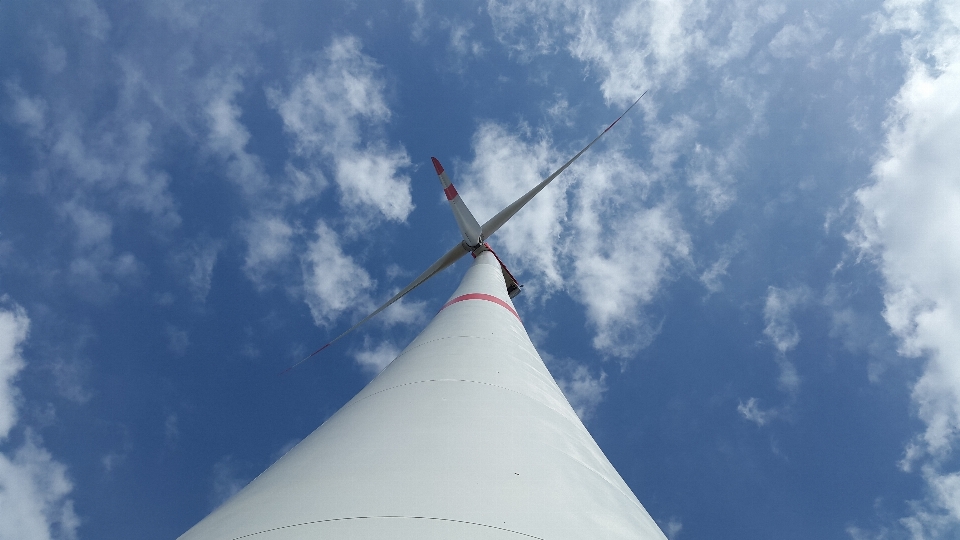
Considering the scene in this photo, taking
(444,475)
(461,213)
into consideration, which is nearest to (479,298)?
(444,475)

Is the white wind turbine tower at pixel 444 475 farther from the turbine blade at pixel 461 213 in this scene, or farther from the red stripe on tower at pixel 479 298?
the turbine blade at pixel 461 213

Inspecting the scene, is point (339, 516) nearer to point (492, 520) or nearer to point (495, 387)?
point (492, 520)

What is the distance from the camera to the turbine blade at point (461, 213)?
25.9m

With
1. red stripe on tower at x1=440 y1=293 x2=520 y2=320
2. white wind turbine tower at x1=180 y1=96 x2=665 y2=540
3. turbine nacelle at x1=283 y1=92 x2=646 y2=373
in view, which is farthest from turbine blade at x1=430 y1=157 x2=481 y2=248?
white wind turbine tower at x1=180 y1=96 x2=665 y2=540

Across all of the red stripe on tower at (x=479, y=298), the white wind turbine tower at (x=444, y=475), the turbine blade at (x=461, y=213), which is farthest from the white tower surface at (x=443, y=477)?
the turbine blade at (x=461, y=213)

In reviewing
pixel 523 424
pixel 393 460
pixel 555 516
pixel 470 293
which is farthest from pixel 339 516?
pixel 470 293

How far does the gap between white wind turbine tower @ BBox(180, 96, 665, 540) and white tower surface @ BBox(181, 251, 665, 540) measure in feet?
0.03

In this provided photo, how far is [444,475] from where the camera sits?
3281mm

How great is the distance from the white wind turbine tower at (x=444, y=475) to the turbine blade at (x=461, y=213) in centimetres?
1958

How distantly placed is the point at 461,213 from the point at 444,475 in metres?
23.4

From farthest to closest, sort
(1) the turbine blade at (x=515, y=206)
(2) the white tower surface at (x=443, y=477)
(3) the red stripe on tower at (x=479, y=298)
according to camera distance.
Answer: (1) the turbine blade at (x=515, y=206), (3) the red stripe on tower at (x=479, y=298), (2) the white tower surface at (x=443, y=477)

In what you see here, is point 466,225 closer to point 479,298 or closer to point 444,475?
point 479,298

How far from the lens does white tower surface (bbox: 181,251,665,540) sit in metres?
2.73

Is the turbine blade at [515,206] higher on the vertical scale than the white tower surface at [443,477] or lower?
higher
